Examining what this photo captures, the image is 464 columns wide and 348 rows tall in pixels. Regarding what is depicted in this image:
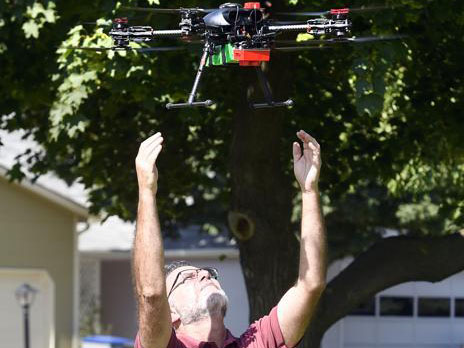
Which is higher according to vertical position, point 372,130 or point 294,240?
point 372,130

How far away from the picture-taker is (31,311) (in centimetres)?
1866

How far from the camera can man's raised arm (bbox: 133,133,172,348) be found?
13.2ft

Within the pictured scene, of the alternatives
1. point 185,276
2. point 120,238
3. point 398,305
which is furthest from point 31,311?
point 185,276

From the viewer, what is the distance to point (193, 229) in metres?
26.5

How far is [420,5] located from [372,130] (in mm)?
4104

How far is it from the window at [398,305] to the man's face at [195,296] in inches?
860

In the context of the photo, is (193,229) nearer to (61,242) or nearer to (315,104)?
(61,242)

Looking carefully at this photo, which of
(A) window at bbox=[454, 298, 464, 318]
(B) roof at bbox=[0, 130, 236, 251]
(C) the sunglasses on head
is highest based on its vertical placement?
(B) roof at bbox=[0, 130, 236, 251]

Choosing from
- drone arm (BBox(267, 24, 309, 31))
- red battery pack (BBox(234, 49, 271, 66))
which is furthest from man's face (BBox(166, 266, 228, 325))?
drone arm (BBox(267, 24, 309, 31))

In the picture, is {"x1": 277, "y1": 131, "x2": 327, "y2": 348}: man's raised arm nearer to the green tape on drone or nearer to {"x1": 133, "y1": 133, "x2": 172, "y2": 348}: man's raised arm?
{"x1": 133, "y1": 133, "x2": 172, "y2": 348}: man's raised arm

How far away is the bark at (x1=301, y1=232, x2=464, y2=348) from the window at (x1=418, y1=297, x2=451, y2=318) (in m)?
14.8

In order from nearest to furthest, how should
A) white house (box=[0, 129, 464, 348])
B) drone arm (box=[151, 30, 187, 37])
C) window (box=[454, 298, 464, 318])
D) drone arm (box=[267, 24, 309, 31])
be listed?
drone arm (box=[267, 24, 309, 31]), drone arm (box=[151, 30, 187, 37]), white house (box=[0, 129, 464, 348]), window (box=[454, 298, 464, 318])

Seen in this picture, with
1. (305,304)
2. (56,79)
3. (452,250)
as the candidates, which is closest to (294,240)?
(452,250)

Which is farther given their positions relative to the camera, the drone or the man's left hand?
the drone
